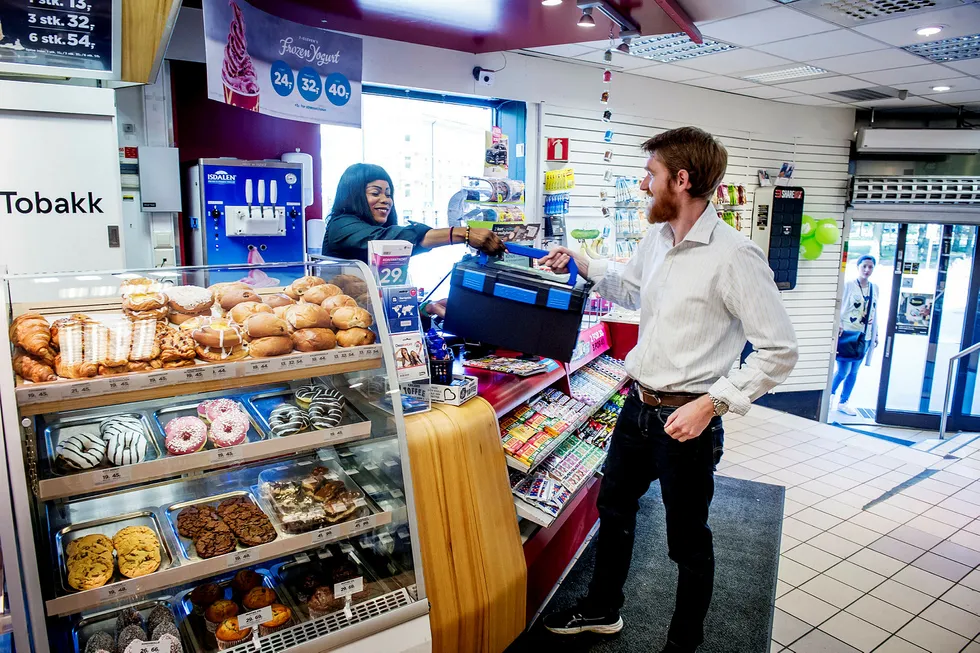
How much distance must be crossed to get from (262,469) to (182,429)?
48 centimetres

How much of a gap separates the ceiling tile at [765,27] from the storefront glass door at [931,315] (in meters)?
5.28

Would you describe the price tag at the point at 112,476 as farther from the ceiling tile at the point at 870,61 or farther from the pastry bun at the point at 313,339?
the ceiling tile at the point at 870,61

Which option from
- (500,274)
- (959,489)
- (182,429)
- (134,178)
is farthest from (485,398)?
(959,489)

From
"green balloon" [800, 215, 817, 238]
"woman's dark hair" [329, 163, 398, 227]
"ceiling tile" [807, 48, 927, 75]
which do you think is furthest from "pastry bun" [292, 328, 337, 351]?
"green balloon" [800, 215, 817, 238]

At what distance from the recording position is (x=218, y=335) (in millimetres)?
1961

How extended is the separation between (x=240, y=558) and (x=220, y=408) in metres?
0.47

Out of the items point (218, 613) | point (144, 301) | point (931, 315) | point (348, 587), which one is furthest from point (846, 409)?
point (144, 301)

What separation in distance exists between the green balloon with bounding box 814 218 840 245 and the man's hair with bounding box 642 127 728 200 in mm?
7306

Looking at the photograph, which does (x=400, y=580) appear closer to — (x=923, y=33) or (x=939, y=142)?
(x=923, y=33)

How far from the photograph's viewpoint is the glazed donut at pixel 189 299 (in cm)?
206

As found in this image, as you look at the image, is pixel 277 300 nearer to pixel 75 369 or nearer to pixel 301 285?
pixel 301 285

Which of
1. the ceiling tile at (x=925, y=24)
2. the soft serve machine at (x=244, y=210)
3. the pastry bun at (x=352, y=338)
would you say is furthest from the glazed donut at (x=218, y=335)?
the ceiling tile at (x=925, y=24)

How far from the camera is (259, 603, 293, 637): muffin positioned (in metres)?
1.99

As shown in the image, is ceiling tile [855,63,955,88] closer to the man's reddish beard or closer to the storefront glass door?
the storefront glass door
